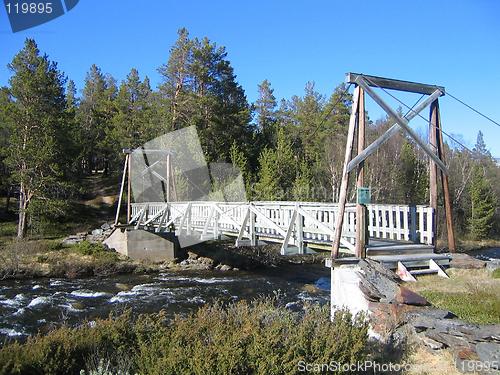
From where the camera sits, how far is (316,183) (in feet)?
129

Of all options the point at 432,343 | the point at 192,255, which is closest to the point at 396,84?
the point at 432,343

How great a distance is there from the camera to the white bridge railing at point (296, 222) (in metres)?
10.6

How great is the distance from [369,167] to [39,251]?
25134 millimetres

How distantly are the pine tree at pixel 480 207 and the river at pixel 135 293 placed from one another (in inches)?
910

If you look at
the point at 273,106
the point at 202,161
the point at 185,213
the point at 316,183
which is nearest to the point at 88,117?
the point at 273,106

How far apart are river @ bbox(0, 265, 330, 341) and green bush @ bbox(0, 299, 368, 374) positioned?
762 centimetres

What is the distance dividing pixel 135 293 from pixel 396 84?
13651mm

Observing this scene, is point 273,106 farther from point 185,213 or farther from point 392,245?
point 392,245

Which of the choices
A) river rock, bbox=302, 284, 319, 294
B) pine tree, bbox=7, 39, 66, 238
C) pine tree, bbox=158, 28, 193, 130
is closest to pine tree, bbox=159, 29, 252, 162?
pine tree, bbox=158, 28, 193, 130

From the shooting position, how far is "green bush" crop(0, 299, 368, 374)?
185 inches

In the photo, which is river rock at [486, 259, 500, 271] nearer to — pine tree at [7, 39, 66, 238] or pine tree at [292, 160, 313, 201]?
pine tree at [292, 160, 313, 201]

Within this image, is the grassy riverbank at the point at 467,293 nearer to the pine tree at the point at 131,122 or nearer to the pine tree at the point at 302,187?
the pine tree at the point at 302,187

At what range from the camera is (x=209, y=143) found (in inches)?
1596

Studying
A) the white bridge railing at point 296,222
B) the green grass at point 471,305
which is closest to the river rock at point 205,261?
the white bridge railing at point 296,222
